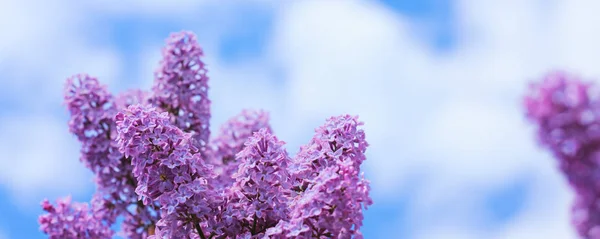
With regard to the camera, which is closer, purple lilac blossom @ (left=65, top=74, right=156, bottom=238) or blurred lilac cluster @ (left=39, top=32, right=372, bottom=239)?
blurred lilac cluster @ (left=39, top=32, right=372, bottom=239)

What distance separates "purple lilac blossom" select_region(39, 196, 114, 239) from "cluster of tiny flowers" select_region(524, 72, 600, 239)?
6.47 meters

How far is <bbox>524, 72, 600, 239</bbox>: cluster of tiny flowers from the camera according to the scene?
385 cm

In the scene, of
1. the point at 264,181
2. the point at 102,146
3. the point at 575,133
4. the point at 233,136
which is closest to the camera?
the point at 575,133

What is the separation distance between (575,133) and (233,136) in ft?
22.3

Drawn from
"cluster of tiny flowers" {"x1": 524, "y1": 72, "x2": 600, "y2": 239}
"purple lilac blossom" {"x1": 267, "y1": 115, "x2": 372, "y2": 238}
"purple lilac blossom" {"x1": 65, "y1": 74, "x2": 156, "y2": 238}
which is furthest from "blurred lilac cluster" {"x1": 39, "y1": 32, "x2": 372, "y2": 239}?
"cluster of tiny flowers" {"x1": 524, "y1": 72, "x2": 600, "y2": 239}

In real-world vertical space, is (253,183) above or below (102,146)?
below

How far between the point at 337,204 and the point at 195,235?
63.6 inches

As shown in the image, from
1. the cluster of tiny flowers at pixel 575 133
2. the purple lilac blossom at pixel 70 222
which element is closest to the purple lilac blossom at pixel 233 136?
the purple lilac blossom at pixel 70 222

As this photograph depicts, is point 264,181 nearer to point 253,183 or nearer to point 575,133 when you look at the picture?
point 253,183

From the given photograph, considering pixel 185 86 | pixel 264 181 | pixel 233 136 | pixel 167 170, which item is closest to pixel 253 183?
pixel 264 181

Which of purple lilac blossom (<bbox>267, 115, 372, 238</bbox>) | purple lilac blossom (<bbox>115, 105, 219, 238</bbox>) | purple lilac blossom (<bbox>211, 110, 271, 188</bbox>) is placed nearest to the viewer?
purple lilac blossom (<bbox>267, 115, 372, 238</bbox>)

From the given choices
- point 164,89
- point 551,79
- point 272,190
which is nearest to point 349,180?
point 272,190

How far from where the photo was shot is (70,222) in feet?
30.1

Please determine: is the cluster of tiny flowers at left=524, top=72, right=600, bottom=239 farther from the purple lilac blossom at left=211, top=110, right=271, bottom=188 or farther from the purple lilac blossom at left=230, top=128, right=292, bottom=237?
the purple lilac blossom at left=211, top=110, right=271, bottom=188
